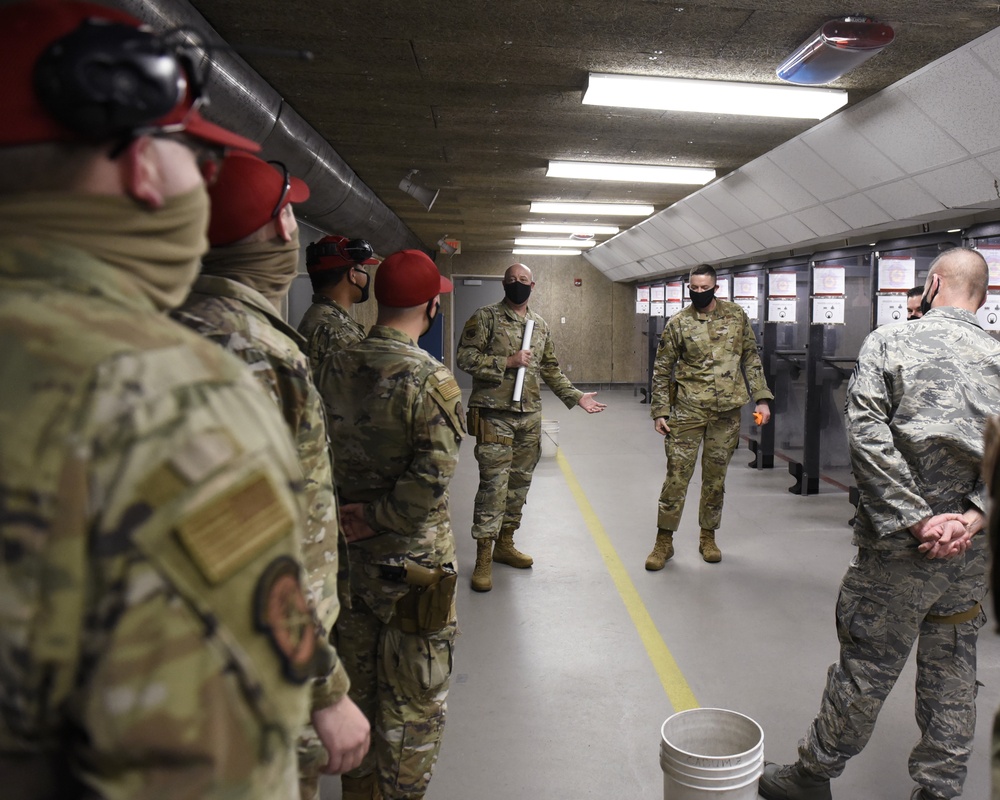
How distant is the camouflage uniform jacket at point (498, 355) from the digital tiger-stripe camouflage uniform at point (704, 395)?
0.80 m

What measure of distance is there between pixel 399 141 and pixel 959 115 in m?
3.88

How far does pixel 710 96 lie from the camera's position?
4402 millimetres

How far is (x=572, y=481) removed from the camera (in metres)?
7.27

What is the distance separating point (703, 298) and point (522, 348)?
1.28m

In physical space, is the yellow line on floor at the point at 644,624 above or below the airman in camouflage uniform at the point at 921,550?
below

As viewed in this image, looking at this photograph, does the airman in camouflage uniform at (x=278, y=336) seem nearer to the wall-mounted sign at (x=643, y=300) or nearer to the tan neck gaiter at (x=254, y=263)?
the tan neck gaiter at (x=254, y=263)

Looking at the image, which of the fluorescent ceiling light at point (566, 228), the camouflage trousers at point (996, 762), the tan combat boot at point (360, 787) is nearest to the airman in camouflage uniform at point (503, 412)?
the tan combat boot at point (360, 787)

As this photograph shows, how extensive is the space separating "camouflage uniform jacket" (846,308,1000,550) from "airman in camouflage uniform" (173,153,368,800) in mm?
1684

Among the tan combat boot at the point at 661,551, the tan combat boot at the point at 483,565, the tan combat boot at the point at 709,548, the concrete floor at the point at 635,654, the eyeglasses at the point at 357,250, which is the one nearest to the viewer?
the concrete floor at the point at 635,654

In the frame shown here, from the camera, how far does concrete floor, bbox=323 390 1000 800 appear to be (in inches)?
105

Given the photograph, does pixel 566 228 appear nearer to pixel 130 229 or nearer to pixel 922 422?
pixel 922 422

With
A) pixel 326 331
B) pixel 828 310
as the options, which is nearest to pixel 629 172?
pixel 828 310

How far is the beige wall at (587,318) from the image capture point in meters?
16.5

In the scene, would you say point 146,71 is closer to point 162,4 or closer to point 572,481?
point 162,4
